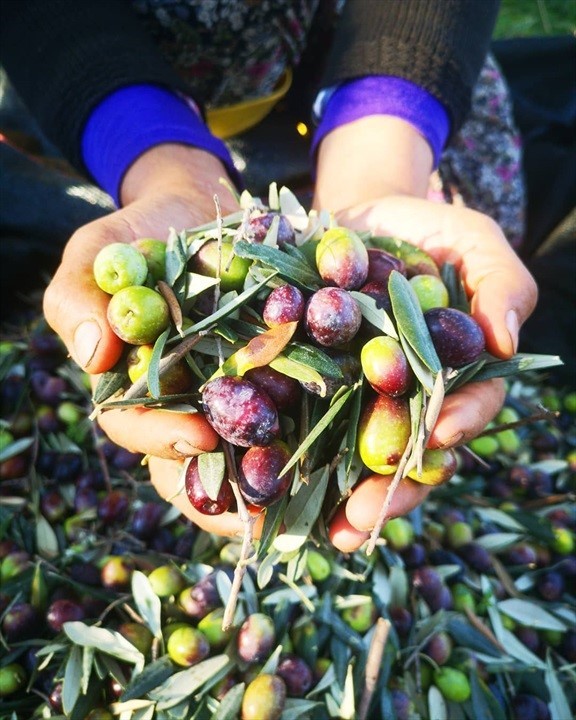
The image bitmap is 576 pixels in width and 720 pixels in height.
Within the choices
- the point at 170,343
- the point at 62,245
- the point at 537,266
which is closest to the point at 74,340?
the point at 170,343

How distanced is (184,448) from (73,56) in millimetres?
1430

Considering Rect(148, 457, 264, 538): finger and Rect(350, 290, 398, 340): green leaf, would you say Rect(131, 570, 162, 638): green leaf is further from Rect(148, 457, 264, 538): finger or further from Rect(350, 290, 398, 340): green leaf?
Rect(350, 290, 398, 340): green leaf

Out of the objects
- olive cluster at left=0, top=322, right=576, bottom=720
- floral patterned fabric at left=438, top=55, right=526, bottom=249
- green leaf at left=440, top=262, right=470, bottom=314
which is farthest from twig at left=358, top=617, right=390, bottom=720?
floral patterned fabric at left=438, top=55, right=526, bottom=249

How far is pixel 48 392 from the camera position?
1.78 meters

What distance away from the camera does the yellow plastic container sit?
92.4 inches

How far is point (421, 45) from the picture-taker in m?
1.92

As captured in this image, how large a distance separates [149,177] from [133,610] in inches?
45.3

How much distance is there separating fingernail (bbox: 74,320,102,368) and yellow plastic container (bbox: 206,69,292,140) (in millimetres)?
1561

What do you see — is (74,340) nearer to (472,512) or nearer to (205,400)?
(205,400)

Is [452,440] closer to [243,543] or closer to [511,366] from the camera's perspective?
[511,366]

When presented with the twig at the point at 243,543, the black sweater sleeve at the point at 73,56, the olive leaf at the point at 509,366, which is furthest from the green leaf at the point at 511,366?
the black sweater sleeve at the point at 73,56

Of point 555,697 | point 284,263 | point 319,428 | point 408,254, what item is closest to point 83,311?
point 284,263

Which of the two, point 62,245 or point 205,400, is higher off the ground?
point 205,400

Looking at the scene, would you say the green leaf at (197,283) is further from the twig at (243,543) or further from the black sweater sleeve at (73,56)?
the black sweater sleeve at (73,56)
